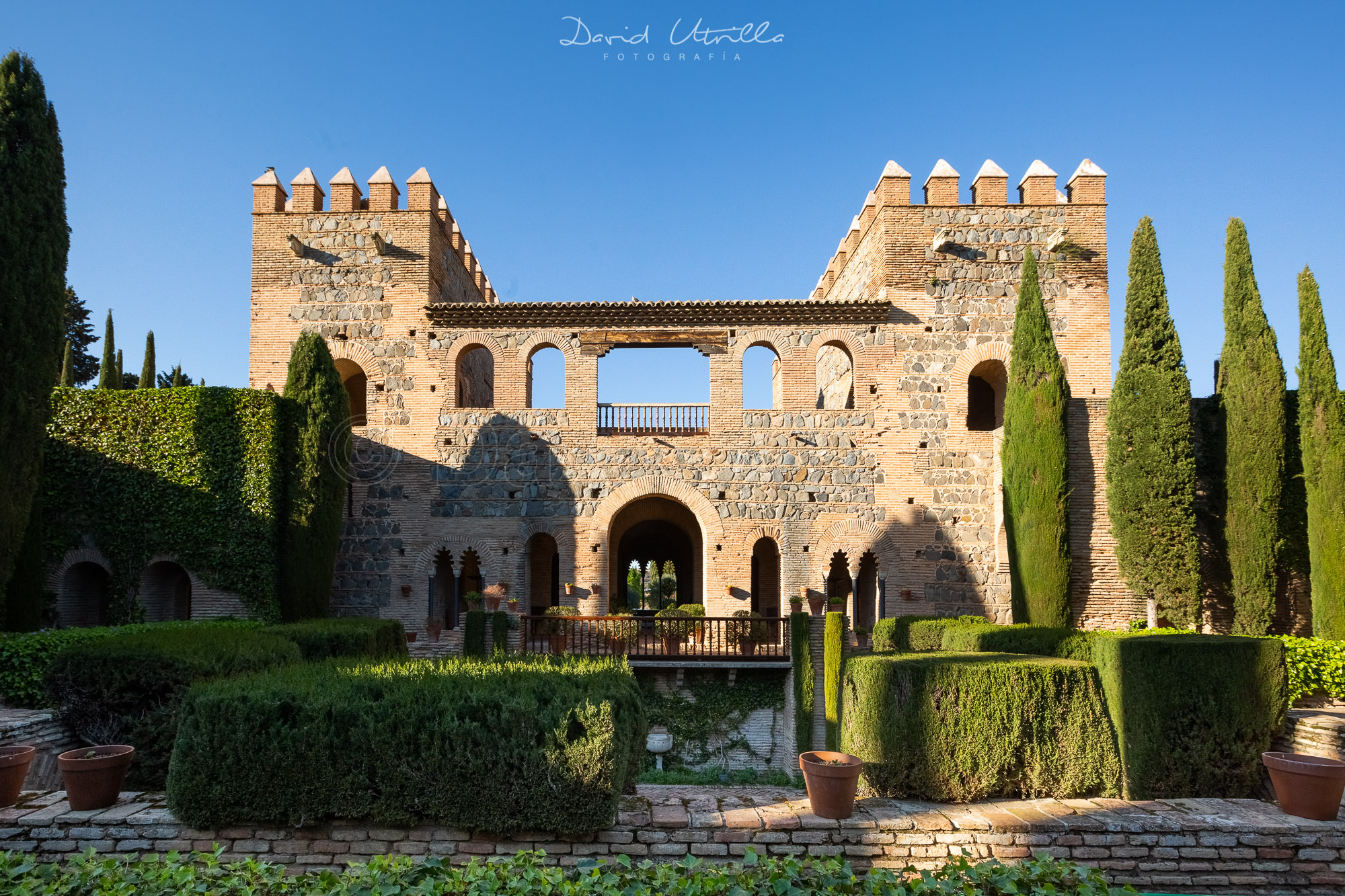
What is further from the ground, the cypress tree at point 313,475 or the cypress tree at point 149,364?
the cypress tree at point 149,364

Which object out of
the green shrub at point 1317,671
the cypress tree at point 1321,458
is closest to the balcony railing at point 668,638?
the green shrub at point 1317,671

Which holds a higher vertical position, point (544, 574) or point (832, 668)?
point (544, 574)

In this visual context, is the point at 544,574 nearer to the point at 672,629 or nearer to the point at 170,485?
the point at 672,629

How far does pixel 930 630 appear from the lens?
13.2 meters

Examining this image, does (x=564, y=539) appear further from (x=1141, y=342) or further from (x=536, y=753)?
(x=1141, y=342)

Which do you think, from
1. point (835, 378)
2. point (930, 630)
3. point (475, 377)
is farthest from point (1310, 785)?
point (475, 377)

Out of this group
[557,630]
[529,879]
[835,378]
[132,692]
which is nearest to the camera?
[529,879]

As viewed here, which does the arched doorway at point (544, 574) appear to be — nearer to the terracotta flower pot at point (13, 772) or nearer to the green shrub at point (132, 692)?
the green shrub at point (132, 692)

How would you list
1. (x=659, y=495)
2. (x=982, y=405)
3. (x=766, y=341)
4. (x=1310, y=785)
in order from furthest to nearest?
(x=982, y=405), (x=766, y=341), (x=659, y=495), (x=1310, y=785)

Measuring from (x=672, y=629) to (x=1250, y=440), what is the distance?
34.7 feet

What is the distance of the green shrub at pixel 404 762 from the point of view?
5.20 m

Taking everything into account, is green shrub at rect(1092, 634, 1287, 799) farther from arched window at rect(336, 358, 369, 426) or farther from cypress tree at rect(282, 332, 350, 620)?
arched window at rect(336, 358, 369, 426)

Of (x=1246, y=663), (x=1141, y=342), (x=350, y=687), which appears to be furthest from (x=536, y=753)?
(x=1141, y=342)

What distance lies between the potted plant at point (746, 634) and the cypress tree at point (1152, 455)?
685 cm
